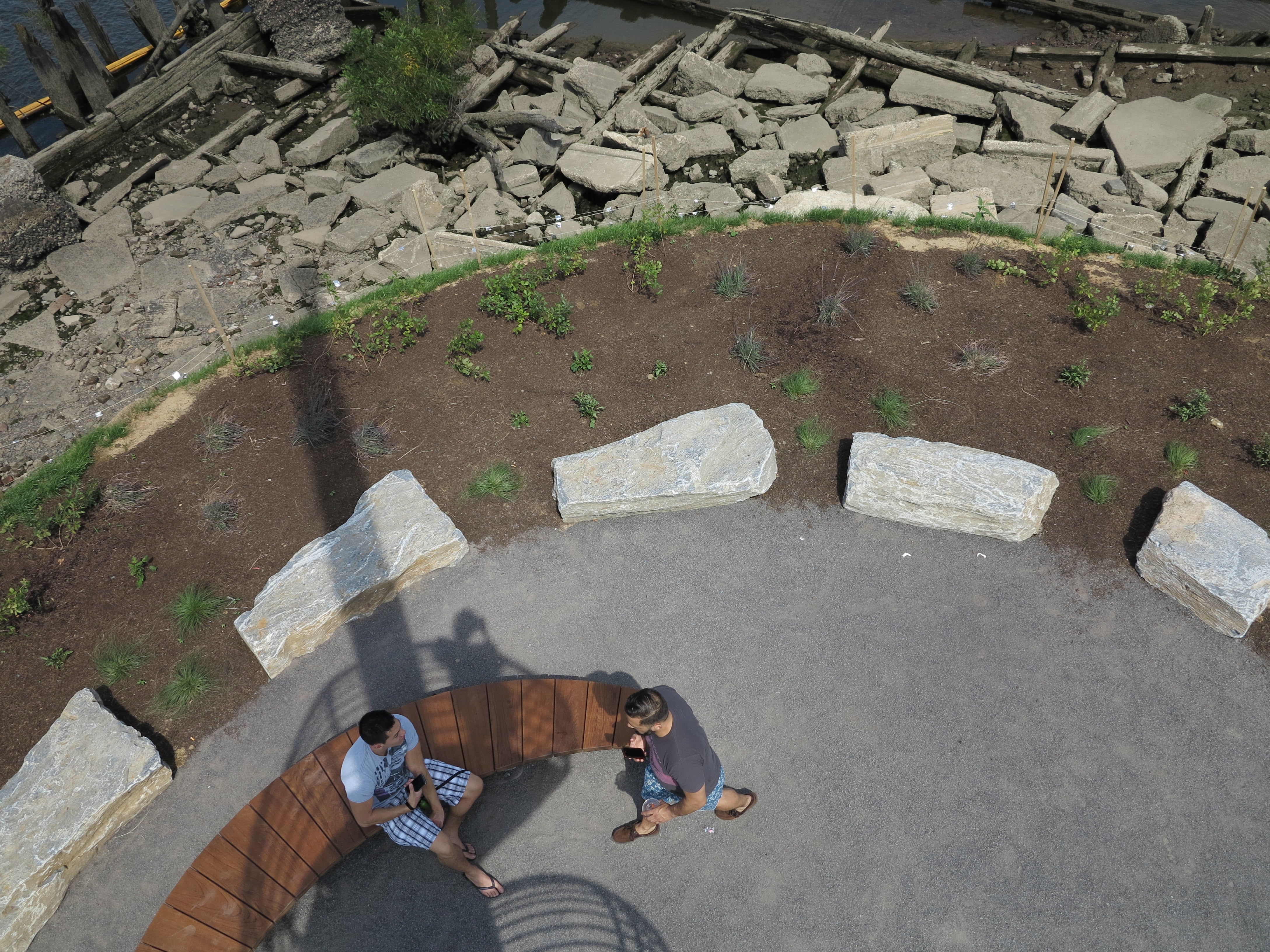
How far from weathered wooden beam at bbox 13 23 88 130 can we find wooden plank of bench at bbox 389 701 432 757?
14.4 metres

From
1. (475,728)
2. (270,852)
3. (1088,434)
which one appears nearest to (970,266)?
(1088,434)

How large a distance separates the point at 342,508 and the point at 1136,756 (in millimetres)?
6743

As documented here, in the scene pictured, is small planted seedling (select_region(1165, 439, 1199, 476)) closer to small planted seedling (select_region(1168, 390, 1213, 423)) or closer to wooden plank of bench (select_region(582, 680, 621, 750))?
small planted seedling (select_region(1168, 390, 1213, 423))

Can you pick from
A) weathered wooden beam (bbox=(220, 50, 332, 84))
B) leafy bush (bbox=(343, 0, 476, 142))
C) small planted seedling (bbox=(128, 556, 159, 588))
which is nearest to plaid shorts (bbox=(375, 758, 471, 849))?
small planted seedling (bbox=(128, 556, 159, 588))

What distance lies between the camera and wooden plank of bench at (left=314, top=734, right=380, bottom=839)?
5.57 meters

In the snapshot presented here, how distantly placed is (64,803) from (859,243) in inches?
357

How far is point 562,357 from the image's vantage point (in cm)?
866

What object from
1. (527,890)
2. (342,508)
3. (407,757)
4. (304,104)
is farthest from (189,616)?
(304,104)

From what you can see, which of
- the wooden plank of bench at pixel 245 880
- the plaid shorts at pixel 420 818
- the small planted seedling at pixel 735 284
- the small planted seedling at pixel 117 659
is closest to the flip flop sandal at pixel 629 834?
the plaid shorts at pixel 420 818

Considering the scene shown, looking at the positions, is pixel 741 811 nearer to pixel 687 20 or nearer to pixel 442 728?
pixel 442 728

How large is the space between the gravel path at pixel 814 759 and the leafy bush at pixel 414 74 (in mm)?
9314

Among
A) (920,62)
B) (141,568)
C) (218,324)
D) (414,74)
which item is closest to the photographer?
(141,568)

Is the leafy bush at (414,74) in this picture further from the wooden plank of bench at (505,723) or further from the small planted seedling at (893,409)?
the wooden plank of bench at (505,723)

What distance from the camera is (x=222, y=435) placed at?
Answer: 26.3 ft
